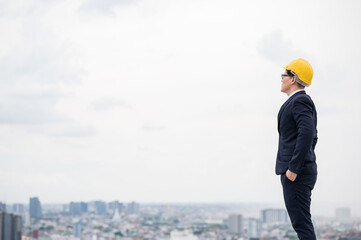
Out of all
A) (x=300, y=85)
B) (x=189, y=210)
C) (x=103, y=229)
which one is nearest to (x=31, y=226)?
(x=103, y=229)

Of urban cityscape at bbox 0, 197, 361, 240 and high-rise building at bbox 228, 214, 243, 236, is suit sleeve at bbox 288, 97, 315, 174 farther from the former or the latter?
high-rise building at bbox 228, 214, 243, 236

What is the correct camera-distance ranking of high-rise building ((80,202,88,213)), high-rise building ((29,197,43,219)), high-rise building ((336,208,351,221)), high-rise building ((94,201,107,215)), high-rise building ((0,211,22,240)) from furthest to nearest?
high-rise building ((94,201,107,215)) < high-rise building ((80,202,88,213)) < high-rise building ((29,197,43,219)) < high-rise building ((336,208,351,221)) < high-rise building ((0,211,22,240))

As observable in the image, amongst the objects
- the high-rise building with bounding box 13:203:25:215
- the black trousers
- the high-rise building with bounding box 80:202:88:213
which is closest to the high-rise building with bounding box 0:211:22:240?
the high-rise building with bounding box 13:203:25:215

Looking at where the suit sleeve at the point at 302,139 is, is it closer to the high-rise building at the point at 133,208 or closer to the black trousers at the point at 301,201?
the black trousers at the point at 301,201

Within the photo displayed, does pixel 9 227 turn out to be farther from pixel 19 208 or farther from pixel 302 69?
pixel 302 69

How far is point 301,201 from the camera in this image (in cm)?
219

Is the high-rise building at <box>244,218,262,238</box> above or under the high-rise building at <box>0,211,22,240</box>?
under

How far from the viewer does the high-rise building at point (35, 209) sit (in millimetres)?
24719

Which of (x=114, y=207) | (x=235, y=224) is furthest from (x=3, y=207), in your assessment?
(x=114, y=207)

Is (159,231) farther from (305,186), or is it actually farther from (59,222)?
(305,186)

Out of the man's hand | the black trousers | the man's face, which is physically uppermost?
the man's face

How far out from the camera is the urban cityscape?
22.8 m

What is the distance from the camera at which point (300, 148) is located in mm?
2121

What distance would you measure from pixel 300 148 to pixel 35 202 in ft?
82.9
